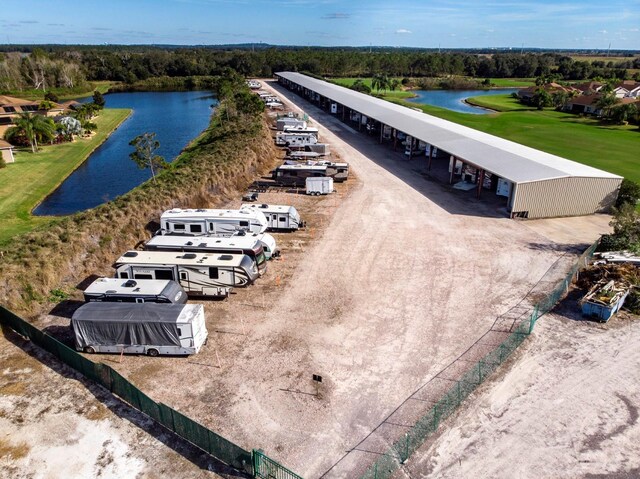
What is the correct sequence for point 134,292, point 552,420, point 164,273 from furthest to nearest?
point 164,273 → point 134,292 → point 552,420

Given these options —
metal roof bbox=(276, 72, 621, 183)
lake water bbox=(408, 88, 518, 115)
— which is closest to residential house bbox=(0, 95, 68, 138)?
metal roof bbox=(276, 72, 621, 183)

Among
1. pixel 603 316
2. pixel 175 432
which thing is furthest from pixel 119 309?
pixel 603 316

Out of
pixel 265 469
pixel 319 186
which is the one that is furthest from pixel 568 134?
pixel 265 469

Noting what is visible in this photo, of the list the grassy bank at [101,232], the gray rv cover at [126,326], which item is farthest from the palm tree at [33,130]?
the gray rv cover at [126,326]

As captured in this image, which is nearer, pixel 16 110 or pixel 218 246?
pixel 218 246

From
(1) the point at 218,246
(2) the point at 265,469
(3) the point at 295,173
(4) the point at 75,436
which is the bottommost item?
(4) the point at 75,436

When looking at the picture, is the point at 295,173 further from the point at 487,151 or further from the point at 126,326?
the point at 126,326

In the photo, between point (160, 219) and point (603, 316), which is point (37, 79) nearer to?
point (160, 219)
